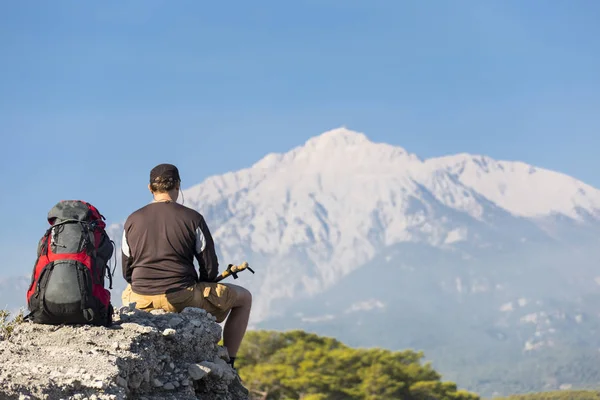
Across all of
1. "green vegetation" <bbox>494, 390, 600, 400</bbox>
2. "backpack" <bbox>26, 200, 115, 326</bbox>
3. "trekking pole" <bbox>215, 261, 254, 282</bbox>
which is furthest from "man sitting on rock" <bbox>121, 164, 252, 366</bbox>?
"green vegetation" <bbox>494, 390, 600, 400</bbox>

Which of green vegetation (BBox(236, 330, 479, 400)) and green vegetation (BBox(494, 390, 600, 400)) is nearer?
green vegetation (BBox(236, 330, 479, 400))

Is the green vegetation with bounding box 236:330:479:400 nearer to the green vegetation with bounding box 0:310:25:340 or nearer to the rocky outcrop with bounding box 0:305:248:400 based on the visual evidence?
the rocky outcrop with bounding box 0:305:248:400

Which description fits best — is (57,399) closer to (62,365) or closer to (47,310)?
(62,365)

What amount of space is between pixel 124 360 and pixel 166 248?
1643 mm

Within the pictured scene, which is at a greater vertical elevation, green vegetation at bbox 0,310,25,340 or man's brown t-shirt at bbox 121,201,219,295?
man's brown t-shirt at bbox 121,201,219,295

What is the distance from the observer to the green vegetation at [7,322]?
687 centimetres

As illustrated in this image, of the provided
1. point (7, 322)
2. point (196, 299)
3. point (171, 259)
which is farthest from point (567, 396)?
→ point (7, 322)

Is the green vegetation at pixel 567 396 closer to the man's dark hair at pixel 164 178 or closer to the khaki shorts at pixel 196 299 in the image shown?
the khaki shorts at pixel 196 299

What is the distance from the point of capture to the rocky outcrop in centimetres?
585

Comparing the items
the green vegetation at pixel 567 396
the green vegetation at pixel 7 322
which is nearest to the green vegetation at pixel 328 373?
the green vegetation at pixel 567 396

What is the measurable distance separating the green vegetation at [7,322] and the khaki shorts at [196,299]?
4.12ft

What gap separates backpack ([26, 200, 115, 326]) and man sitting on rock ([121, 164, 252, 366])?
0.97 m

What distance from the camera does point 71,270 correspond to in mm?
6617

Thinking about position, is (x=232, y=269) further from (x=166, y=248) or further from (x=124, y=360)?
(x=124, y=360)
